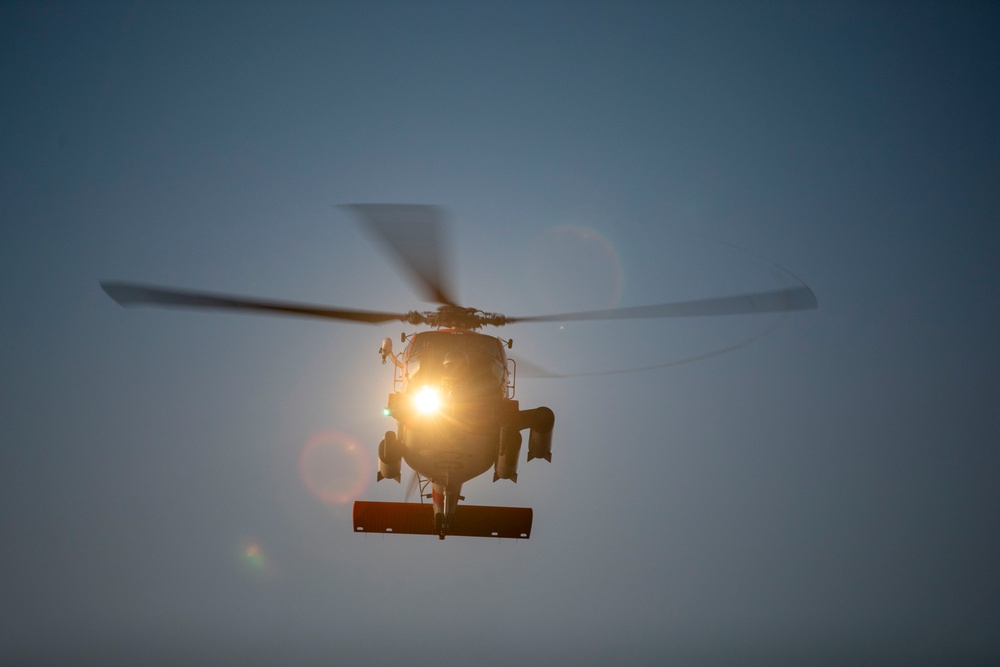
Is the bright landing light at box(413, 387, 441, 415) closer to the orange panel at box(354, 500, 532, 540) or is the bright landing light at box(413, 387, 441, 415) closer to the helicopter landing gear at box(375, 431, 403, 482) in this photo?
the helicopter landing gear at box(375, 431, 403, 482)

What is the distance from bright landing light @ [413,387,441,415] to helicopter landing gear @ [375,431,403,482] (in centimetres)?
117

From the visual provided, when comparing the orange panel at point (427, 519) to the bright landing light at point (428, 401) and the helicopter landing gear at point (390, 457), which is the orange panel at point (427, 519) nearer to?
the helicopter landing gear at point (390, 457)

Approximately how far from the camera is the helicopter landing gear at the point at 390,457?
16.9 metres

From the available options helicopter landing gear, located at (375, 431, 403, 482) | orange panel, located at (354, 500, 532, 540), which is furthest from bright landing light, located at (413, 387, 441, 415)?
orange panel, located at (354, 500, 532, 540)

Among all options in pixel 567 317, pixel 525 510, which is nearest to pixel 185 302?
pixel 567 317

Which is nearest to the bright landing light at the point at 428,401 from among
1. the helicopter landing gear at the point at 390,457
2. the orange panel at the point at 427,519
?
the helicopter landing gear at the point at 390,457

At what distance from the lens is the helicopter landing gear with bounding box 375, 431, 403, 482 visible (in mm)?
16922

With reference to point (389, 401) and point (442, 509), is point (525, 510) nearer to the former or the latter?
point (442, 509)

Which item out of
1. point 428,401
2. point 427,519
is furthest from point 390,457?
point 427,519

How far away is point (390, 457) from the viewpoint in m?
17.0

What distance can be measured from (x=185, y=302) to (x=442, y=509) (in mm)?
6409

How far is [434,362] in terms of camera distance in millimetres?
16562

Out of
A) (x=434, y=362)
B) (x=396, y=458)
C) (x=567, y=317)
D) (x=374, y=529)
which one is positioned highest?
(x=567, y=317)

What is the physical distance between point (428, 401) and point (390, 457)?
164 centimetres
